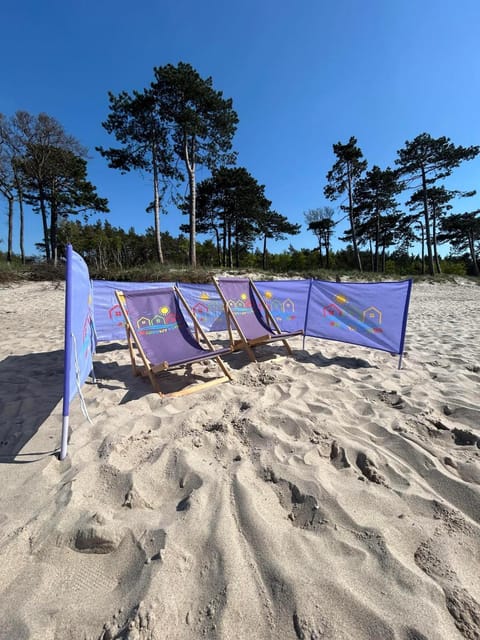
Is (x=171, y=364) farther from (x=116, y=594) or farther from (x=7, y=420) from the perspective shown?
(x=116, y=594)

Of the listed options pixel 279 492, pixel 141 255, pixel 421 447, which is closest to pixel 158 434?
pixel 279 492

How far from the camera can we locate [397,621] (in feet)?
2.96

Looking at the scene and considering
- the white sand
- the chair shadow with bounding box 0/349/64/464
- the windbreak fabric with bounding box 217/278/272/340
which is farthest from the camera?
the windbreak fabric with bounding box 217/278/272/340

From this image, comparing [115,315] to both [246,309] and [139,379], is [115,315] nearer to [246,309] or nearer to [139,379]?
[139,379]

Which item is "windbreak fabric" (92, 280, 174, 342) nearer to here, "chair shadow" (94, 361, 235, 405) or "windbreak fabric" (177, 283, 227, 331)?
"chair shadow" (94, 361, 235, 405)

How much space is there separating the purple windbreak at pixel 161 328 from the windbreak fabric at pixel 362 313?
177 centimetres

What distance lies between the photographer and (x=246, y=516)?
132cm

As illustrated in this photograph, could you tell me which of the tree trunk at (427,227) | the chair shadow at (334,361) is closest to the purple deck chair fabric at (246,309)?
the chair shadow at (334,361)

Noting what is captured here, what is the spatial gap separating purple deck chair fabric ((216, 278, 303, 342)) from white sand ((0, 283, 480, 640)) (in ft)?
4.78

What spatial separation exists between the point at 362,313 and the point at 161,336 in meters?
2.68

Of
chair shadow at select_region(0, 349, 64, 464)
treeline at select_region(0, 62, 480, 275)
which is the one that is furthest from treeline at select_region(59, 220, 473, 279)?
chair shadow at select_region(0, 349, 64, 464)

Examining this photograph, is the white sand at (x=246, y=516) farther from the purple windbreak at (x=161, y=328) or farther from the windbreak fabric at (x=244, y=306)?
the windbreak fabric at (x=244, y=306)

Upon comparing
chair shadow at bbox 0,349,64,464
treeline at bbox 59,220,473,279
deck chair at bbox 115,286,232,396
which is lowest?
chair shadow at bbox 0,349,64,464

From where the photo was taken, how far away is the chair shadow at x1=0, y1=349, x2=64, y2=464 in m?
1.96
